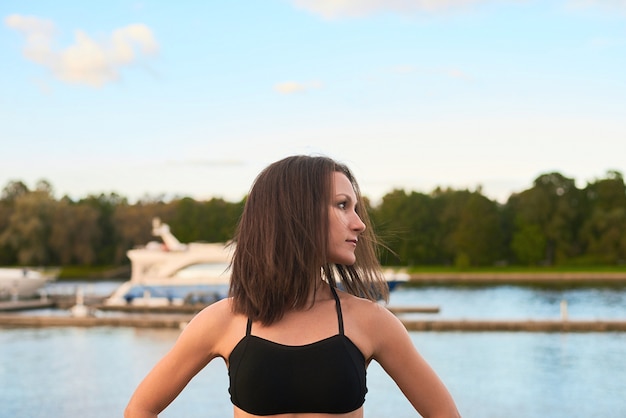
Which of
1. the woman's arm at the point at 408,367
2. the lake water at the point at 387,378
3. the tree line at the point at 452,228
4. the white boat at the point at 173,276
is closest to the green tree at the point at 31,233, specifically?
the tree line at the point at 452,228

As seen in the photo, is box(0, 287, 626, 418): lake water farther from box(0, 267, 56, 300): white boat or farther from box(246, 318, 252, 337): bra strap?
box(246, 318, 252, 337): bra strap

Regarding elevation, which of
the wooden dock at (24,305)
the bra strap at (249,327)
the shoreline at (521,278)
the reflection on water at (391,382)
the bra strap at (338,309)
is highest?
the bra strap at (338,309)

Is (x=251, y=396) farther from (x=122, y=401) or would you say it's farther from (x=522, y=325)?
(x=522, y=325)

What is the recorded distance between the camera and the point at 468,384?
65.4 feet

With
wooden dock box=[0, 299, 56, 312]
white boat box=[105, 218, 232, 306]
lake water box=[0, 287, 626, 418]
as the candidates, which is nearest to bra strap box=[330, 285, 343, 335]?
lake water box=[0, 287, 626, 418]

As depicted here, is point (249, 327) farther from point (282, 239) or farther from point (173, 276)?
point (173, 276)

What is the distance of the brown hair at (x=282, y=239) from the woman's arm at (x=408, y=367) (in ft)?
0.56

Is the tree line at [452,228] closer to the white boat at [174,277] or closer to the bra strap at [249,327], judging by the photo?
the white boat at [174,277]

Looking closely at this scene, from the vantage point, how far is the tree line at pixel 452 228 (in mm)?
75125

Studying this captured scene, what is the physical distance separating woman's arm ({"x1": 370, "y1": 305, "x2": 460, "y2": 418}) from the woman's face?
0.44 feet

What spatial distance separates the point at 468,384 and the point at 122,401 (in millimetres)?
7316

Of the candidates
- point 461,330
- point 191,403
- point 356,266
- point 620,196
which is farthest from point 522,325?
point 620,196

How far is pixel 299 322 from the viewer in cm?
186

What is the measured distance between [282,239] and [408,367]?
1.21 feet
